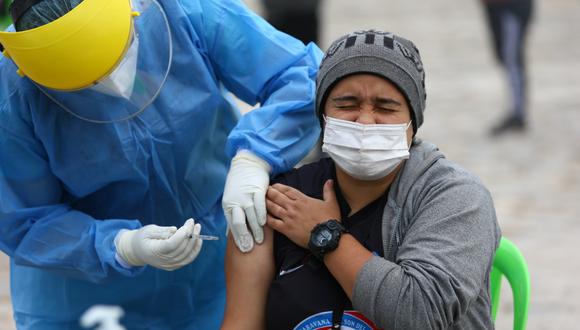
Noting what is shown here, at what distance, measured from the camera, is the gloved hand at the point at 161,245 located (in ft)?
8.59

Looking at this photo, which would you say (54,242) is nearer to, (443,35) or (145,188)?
(145,188)

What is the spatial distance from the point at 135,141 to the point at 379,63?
69 centimetres

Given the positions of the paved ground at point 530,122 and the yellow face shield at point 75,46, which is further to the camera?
the paved ground at point 530,122

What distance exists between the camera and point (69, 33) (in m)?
2.56

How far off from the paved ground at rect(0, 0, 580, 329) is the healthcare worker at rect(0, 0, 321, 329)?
208 centimetres

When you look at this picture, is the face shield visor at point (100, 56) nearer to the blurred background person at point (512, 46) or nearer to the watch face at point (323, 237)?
the watch face at point (323, 237)

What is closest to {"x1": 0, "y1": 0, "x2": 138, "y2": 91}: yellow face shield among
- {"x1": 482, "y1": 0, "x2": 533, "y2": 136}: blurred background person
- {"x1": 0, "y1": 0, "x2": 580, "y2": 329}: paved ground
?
{"x1": 0, "y1": 0, "x2": 580, "y2": 329}: paved ground

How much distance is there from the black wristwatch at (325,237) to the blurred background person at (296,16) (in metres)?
4.79

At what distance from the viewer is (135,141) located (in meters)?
2.85

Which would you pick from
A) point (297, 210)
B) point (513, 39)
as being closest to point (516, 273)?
point (297, 210)

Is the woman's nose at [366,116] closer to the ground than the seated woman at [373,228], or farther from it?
farther from it

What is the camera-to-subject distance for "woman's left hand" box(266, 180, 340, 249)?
101 inches

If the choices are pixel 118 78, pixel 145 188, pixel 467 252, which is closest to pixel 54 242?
pixel 145 188

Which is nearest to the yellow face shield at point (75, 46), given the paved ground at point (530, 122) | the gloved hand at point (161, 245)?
the gloved hand at point (161, 245)
